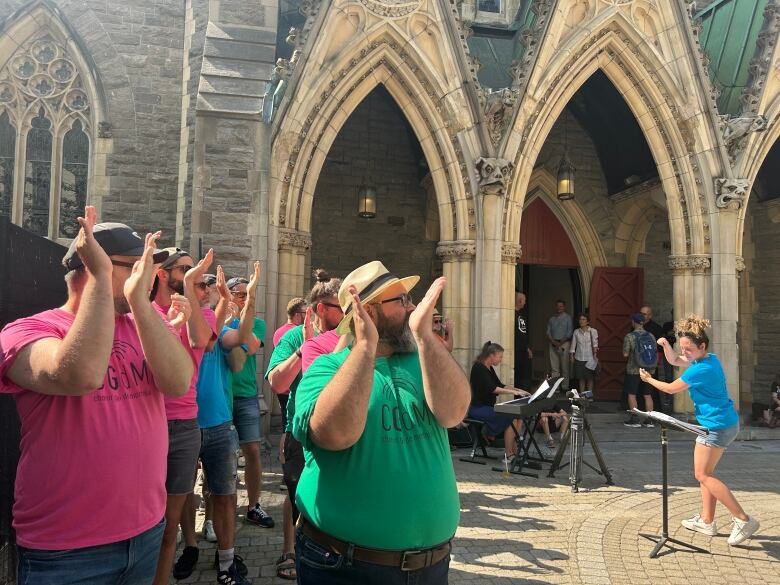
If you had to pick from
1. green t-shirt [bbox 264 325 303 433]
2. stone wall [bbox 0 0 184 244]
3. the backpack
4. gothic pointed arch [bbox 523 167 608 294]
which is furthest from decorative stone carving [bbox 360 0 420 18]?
green t-shirt [bbox 264 325 303 433]

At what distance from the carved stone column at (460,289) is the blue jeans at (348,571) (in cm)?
703

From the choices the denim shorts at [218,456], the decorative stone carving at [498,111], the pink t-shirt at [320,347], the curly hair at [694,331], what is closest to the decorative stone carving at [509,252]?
the decorative stone carving at [498,111]

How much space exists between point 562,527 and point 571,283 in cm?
1080

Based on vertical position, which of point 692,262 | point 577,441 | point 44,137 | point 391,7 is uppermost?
point 391,7

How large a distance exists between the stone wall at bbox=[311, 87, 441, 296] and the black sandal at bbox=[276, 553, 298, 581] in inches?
342

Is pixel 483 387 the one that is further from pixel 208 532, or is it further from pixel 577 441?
pixel 208 532

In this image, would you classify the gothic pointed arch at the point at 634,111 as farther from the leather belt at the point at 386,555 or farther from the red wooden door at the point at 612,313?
the leather belt at the point at 386,555

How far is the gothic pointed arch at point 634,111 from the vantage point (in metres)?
9.21

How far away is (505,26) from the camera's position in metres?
13.3

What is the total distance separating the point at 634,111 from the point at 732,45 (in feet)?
9.22

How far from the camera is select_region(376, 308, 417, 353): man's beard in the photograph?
1.91 metres

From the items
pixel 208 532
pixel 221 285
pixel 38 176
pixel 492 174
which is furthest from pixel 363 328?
pixel 38 176

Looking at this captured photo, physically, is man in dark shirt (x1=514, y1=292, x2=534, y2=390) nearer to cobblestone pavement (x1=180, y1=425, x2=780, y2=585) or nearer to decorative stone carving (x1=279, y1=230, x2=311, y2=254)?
cobblestone pavement (x1=180, y1=425, x2=780, y2=585)

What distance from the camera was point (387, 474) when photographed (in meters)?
1.82
